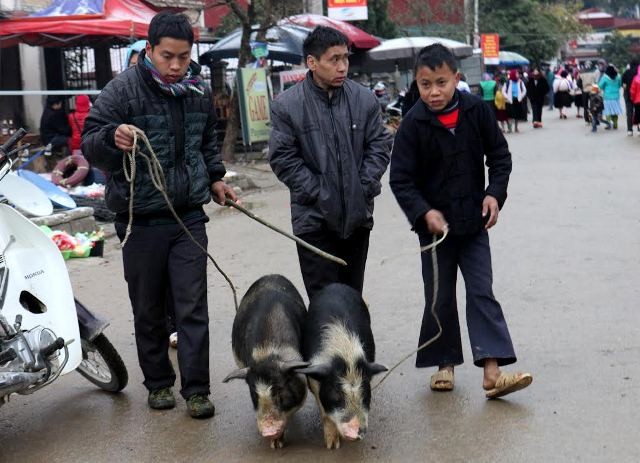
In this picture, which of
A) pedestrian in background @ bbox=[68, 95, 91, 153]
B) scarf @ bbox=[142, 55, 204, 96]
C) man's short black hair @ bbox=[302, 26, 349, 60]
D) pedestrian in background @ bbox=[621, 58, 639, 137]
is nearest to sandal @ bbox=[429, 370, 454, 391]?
A: man's short black hair @ bbox=[302, 26, 349, 60]

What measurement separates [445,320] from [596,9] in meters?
123

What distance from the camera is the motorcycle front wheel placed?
5353mm

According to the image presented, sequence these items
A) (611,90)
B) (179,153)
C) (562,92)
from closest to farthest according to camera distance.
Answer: (179,153)
(611,90)
(562,92)

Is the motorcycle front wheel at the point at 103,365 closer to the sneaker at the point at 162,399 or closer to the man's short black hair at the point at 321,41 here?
the sneaker at the point at 162,399

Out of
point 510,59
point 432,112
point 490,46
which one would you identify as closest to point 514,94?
point 490,46

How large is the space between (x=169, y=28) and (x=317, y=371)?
184cm

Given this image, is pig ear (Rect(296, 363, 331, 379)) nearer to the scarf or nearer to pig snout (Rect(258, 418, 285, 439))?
pig snout (Rect(258, 418, 285, 439))

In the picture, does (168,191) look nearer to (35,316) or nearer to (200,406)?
(35,316)

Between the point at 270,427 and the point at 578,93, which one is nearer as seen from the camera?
the point at 270,427

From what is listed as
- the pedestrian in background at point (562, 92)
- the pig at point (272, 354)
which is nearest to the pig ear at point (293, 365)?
the pig at point (272, 354)

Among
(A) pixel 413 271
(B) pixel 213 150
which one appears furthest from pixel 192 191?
(A) pixel 413 271

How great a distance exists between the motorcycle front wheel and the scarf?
4.47ft

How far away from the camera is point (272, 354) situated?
4.53 m

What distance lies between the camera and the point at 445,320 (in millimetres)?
5367
